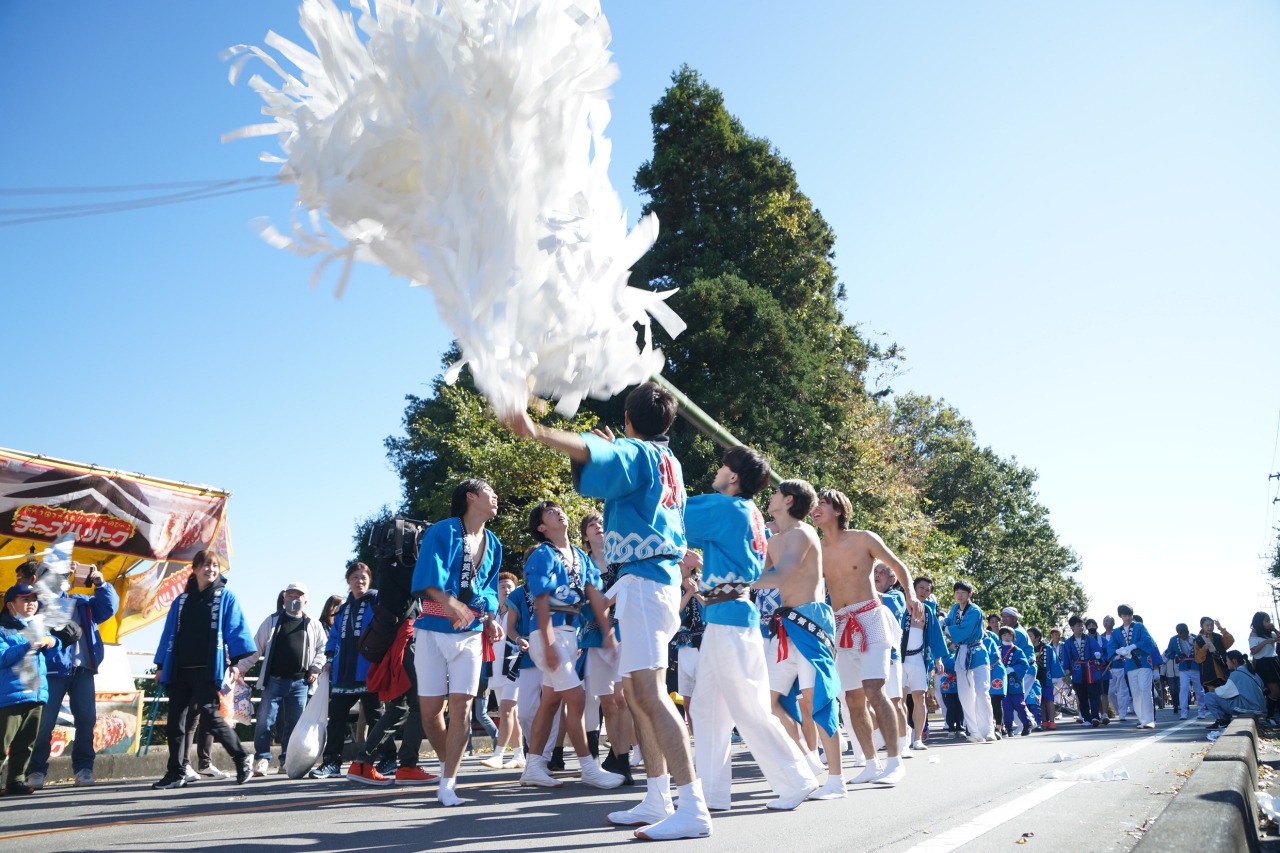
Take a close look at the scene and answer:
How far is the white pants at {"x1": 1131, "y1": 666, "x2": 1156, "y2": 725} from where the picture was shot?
16442 millimetres

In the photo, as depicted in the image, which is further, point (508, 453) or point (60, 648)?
point (508, 453)

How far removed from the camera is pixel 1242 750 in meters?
6.48

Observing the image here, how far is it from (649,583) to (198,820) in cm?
317

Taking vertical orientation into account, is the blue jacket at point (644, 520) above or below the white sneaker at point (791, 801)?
above

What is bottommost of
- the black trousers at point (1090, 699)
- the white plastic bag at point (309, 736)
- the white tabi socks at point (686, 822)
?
the black trousers at point (1090, 699)

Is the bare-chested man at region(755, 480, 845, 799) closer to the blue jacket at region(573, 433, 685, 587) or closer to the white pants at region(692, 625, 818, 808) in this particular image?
the white pants at region(692, 625, 818, 808)

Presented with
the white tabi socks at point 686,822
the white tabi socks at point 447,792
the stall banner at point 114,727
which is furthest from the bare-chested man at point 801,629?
the stall banner at point 114,727

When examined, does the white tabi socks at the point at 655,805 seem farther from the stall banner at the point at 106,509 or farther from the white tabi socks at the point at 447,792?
the stall banner at the point at 106,509

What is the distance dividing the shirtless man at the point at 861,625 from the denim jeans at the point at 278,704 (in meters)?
5.64

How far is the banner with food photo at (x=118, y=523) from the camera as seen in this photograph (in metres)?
13.6

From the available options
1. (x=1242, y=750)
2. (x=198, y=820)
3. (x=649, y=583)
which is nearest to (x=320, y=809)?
(x=198, y=820)

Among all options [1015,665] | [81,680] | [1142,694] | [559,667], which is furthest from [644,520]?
[1142,694]

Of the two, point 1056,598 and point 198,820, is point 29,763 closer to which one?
point 198,820

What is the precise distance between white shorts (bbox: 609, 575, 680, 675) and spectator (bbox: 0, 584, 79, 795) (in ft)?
19.9
